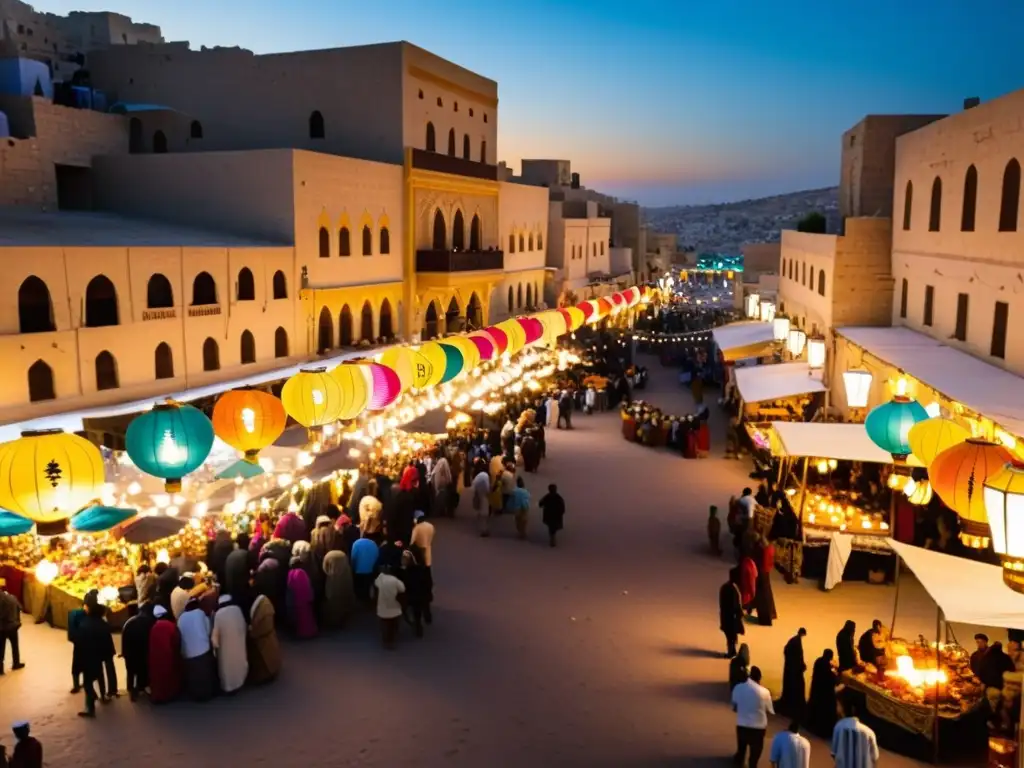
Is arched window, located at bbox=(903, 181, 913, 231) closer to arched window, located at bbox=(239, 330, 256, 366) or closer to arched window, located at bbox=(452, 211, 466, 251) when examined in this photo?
arched window, located at bbox=(452, 211, 466, 251)

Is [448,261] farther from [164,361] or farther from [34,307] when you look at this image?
[34,307]

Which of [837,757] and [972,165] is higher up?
[972,165]

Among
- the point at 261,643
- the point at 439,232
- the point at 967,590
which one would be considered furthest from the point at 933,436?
the point at 439,232

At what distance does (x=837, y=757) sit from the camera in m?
7.21

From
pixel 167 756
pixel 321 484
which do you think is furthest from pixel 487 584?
pixel 167 756

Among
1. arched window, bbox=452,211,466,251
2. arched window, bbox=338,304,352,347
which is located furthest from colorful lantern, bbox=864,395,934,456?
arched window, bbox=452,211,466,251

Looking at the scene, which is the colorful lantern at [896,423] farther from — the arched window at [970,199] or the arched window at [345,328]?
the arched window at [345,328]

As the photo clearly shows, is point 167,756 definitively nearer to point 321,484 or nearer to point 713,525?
point 321,484

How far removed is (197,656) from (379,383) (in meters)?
4.84

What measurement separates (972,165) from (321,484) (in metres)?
11.9

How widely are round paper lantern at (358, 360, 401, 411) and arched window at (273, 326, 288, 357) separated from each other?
6065 millimetres

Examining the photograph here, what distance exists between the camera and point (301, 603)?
1045cm

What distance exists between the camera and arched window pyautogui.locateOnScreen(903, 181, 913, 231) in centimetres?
1823

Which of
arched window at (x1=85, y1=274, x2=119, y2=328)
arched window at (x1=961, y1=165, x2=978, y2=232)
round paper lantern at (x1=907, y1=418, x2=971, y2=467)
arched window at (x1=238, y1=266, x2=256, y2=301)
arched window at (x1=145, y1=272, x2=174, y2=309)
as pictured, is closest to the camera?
round paper lantern at (x1=907, y1=418, x2=971, y2=467)
